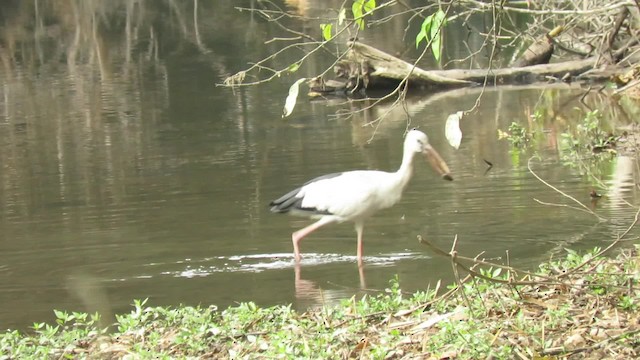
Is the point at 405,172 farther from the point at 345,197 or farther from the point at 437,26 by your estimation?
the point at 437,26

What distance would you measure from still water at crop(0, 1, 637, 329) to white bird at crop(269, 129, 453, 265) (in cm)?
32

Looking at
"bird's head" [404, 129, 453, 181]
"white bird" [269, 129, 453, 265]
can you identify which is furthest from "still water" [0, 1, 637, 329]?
"bird's head" [404, 129, 453, 181]

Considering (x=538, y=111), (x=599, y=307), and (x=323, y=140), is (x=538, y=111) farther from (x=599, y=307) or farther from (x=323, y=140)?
(x=599, y=307)

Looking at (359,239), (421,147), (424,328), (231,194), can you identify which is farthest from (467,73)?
(424,328)

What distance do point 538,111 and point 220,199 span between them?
7315 mm

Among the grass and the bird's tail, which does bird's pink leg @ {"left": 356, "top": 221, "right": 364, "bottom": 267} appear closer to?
the bird's tail

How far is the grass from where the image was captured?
17.3ft

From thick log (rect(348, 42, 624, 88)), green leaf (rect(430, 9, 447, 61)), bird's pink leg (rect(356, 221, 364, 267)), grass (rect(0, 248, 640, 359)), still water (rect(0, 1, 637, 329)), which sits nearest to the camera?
green leaf (rect(430, 9, 447, 61))

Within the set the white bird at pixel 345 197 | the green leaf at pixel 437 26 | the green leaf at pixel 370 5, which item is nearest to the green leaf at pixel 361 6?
the green leaf at pixel 370 5

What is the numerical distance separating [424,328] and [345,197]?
405cm

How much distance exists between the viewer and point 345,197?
9781 millimetres

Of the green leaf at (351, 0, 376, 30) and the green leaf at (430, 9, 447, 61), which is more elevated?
the green leaf at (351, 0, 376, 30)

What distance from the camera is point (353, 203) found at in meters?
9.77

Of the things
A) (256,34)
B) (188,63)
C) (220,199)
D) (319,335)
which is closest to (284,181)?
(220,199)
